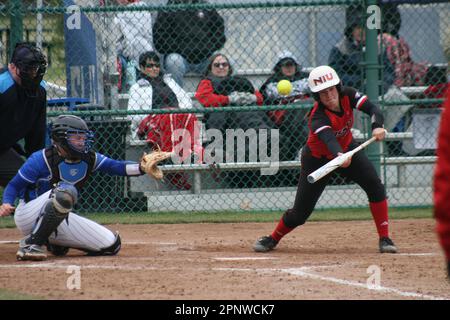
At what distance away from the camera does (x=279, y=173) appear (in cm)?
1045

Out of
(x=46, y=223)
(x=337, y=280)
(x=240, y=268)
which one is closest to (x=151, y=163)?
(x=46, y=223)

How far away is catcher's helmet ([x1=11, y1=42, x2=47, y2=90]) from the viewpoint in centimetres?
738

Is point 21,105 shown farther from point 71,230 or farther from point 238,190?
point 238,190

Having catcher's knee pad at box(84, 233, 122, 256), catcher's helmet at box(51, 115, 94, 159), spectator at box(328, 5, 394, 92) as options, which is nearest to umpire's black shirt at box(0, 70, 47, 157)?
catcher's helmet at box(51, 115, 94, 159)

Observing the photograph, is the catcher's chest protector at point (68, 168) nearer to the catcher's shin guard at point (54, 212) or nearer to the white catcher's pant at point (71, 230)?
the white catcher's pant at point (71, 230)

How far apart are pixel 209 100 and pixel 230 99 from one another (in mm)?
227

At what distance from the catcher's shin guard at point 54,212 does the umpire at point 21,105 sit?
125 centimetres

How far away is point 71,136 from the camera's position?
6820 millimetres

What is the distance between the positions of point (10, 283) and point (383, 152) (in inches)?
223

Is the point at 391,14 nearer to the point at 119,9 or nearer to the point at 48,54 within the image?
the point at 119,9

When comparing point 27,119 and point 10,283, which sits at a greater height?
point 27,119

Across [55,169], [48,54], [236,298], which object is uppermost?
[48,54]

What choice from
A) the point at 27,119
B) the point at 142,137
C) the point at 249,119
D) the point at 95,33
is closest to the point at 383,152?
the point at 249,119

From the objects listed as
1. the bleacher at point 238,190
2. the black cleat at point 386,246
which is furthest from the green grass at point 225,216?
the black cleat at point 386,246
